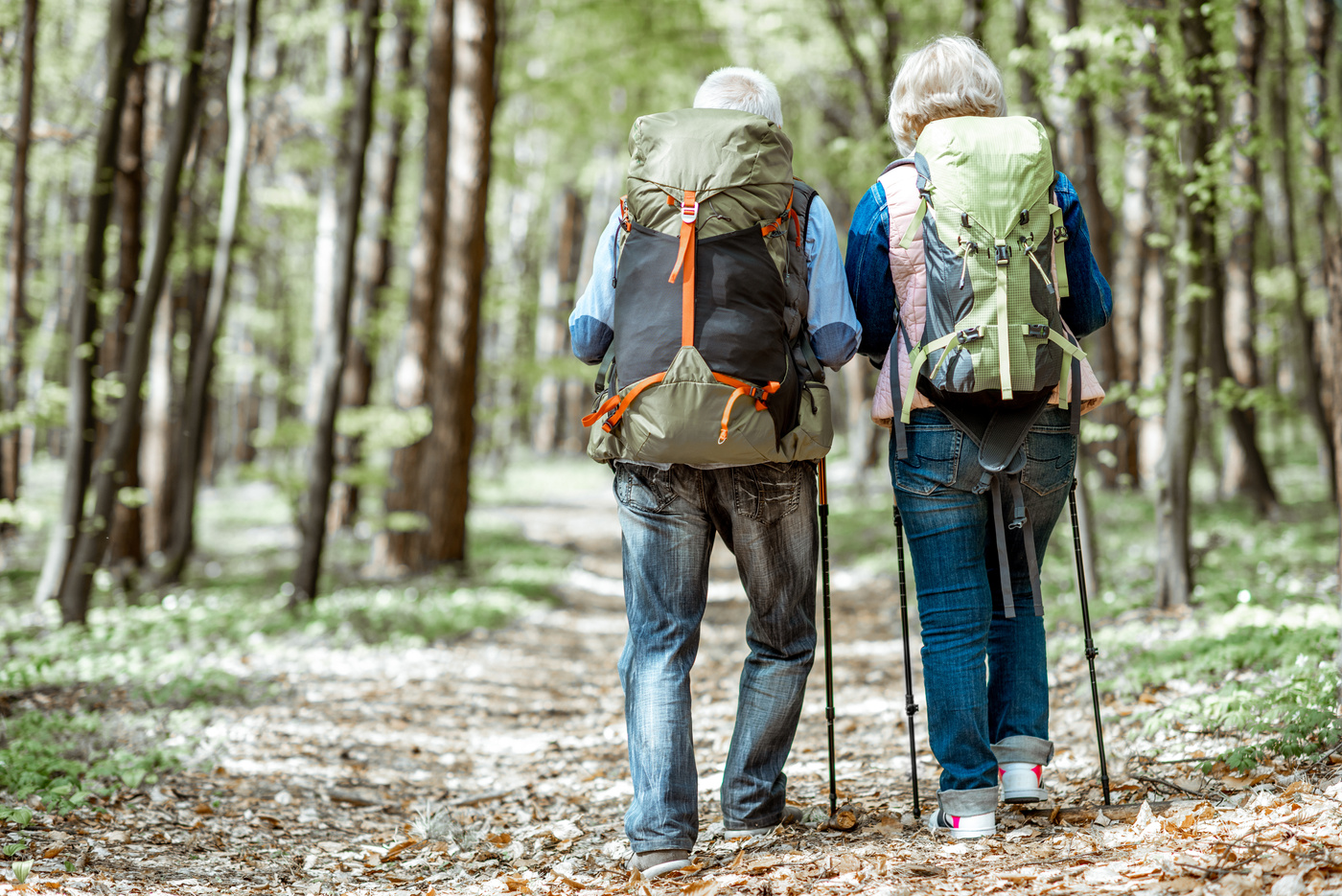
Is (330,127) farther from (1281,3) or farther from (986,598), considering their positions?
(986,598)

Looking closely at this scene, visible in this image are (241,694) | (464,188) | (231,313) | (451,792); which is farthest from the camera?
(231,313)

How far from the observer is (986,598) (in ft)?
9.93

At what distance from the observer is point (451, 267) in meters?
10.8

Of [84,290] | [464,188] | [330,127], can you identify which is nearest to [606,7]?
[330,127]

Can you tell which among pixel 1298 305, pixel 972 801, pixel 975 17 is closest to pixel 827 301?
pixel 972 801

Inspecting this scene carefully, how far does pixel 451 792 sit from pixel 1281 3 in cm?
1013

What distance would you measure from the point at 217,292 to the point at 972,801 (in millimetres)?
8386

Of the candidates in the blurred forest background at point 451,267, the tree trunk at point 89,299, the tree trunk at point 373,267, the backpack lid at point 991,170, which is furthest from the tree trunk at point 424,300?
the backpack lid at point 991,170

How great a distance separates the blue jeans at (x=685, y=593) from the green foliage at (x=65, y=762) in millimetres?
2317

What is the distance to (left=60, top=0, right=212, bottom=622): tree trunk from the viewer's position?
758cm

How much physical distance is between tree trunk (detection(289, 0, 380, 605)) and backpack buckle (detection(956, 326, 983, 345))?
6745mm

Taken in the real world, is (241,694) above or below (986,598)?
below

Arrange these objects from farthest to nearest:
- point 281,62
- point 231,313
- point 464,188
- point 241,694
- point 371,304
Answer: point 231,313 → point 281,62 → point 371,304 → point 464,188 → point 241,694

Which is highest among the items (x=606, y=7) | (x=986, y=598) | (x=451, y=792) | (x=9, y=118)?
(x=606, y=7)
